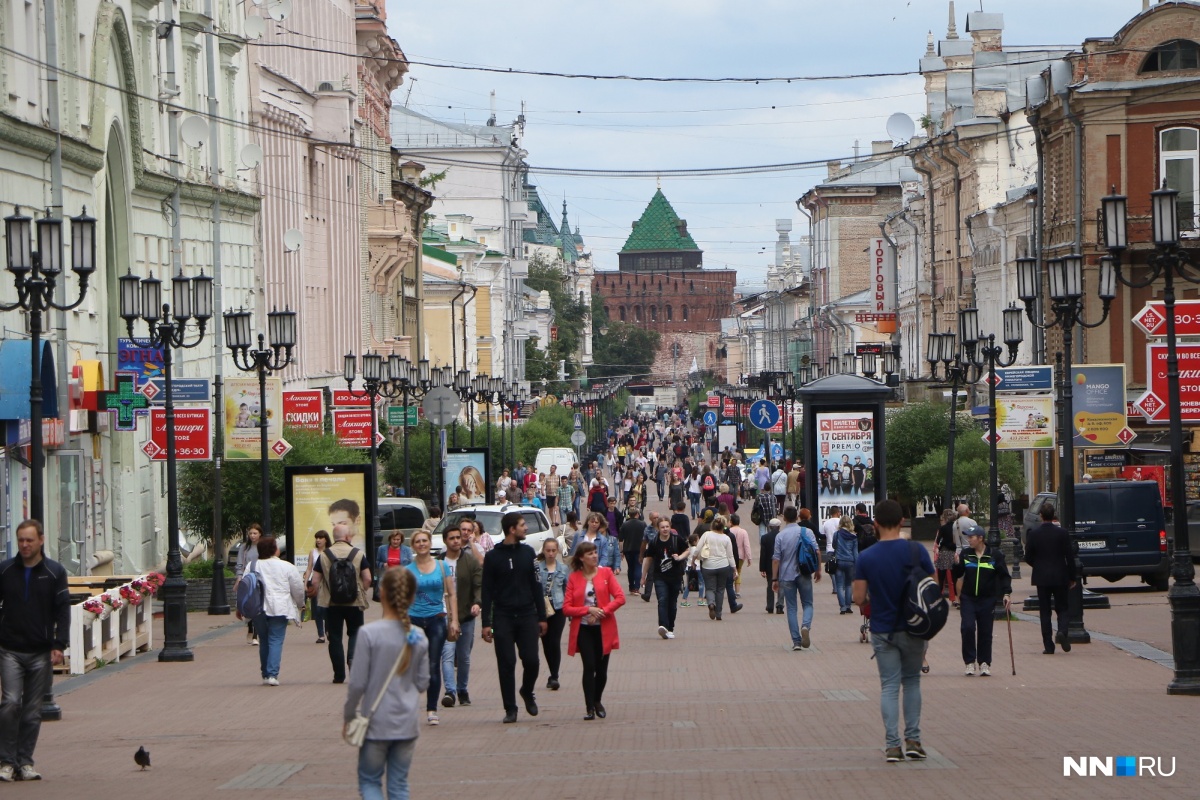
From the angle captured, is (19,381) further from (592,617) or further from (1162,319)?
(1162,319)

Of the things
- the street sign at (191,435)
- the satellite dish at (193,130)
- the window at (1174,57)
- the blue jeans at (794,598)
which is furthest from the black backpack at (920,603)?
the window at (1174,57)

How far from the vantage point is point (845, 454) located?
34000 mm

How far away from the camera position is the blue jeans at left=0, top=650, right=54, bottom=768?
1303 centimetres

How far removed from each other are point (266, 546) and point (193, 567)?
12.8 meters

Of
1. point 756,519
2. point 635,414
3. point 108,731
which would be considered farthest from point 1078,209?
point 635,414

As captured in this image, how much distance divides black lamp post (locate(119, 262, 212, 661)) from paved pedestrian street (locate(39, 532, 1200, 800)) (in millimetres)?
412

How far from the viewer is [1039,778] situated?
11.7 m

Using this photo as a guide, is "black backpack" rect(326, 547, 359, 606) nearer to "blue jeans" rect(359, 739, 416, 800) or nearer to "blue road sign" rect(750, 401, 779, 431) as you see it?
"blue jeans" rect(359, 739, 416, 800)

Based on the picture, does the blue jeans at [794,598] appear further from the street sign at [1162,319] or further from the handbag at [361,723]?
the handbag at [361,723]

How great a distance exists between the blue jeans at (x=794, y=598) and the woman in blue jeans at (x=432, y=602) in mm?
6344

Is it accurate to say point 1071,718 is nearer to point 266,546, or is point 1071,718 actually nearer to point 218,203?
point 266,546

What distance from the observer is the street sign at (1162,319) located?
26359 millimetres

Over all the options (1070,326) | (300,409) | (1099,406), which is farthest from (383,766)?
(300,409)
